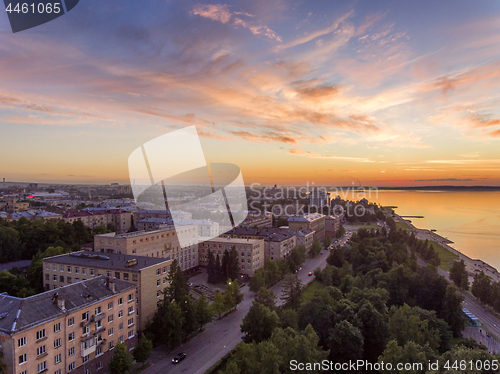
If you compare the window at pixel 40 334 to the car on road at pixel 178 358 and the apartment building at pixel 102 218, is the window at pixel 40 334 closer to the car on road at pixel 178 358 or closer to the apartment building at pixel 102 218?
the car on road at pixel 178 358

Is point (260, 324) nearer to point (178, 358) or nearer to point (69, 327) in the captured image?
point (178, 358)

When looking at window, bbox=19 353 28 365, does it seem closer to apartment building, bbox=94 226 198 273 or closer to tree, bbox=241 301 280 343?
tree, bbox=241 301 280 343

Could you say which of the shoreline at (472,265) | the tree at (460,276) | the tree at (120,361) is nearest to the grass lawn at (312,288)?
the tree at (460,276)

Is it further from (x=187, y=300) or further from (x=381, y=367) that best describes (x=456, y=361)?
(x=187, y=300)

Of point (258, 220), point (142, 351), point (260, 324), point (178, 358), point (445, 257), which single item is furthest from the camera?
point (258, 220)

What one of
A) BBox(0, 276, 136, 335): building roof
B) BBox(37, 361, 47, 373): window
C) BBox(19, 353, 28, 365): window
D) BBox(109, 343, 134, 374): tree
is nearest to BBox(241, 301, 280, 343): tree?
BBox(109, 343, 134, 374): tree

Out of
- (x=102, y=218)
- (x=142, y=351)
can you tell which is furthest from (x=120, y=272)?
(x=102, y=218)

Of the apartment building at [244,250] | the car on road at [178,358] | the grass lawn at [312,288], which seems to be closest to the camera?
the car on road at [178,358]
